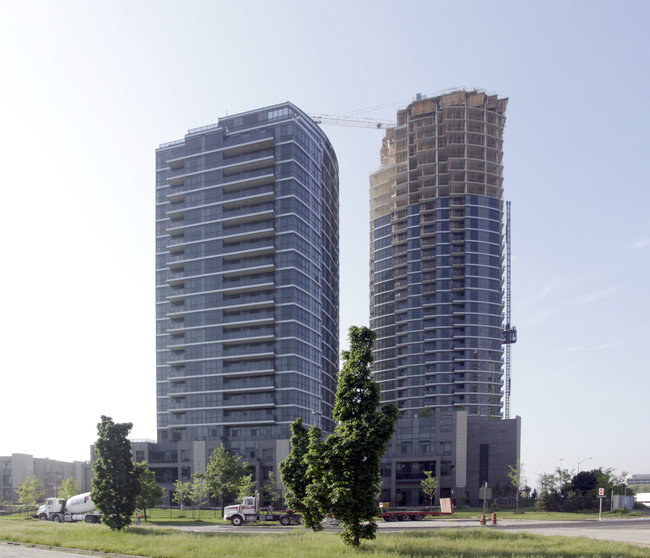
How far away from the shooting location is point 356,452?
34.9 m

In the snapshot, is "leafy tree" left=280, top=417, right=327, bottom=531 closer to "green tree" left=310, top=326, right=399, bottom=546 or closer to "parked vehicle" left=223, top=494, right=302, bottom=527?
"green tree" left=310, top=326, right=399, bottom=546

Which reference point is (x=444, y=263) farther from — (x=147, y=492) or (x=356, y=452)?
(x=356, y=452)

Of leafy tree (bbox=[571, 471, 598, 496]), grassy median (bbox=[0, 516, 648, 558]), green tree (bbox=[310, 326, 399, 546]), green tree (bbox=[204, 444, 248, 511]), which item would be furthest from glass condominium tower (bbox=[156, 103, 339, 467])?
green tree (bbox=[310, 326, 399, 546])

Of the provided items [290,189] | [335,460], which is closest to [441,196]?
[290,189]

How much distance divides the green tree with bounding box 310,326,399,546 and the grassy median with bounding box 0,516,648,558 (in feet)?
6.16

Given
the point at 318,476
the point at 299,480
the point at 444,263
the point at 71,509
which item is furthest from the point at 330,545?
the point at 444,263

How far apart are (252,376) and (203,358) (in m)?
11.3

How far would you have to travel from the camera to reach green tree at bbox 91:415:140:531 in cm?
5178

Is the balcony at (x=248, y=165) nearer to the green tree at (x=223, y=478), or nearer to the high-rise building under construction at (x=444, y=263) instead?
the high-rise building under construction at (x=444, y=263)

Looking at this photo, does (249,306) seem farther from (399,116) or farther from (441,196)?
(399,116)

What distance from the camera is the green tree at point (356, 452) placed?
34656 mm

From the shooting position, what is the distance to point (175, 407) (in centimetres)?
12750

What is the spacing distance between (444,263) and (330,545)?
140028 mm

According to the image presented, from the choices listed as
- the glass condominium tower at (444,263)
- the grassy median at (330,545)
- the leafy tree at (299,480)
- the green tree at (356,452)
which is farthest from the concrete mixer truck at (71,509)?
the glass condominium tower at (444,263)
